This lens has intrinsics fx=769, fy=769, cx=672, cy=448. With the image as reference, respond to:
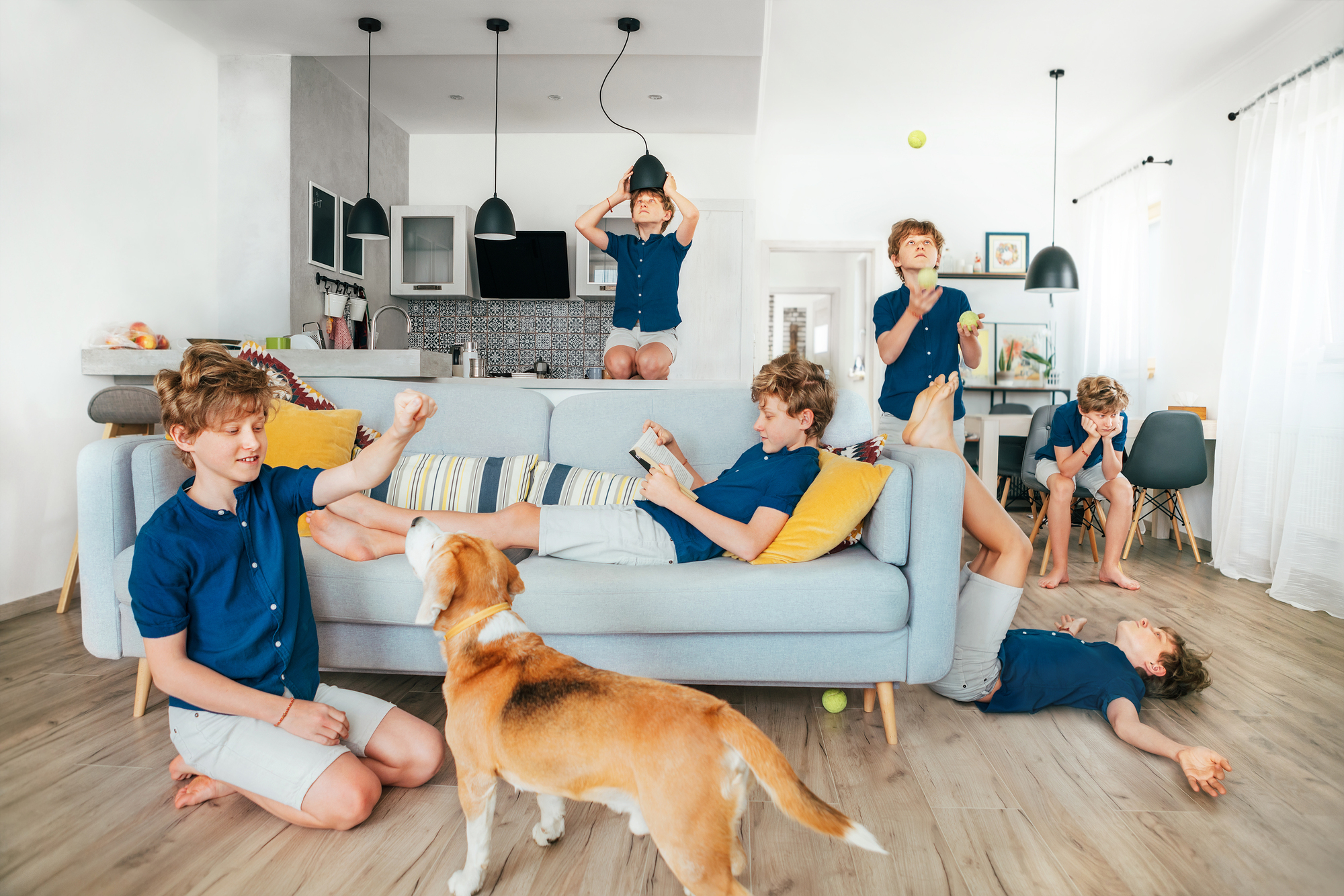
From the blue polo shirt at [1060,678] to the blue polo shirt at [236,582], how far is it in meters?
1.66

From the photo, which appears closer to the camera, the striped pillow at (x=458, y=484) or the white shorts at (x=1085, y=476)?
the striped pillow at (x=458, y=484)

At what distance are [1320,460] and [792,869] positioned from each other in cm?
336

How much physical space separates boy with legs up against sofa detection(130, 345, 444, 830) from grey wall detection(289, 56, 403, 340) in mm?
2964

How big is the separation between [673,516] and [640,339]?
156cm

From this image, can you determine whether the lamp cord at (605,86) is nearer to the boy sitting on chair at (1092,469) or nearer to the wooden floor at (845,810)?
the boy sitting on chair at (1092,469)

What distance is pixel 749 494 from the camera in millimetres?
1924

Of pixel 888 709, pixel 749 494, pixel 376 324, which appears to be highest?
pixel 376 324

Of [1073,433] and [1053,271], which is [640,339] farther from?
[1053,271]

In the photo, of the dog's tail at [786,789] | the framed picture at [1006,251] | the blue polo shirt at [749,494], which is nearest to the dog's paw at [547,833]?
the dog's tail at [786,789]

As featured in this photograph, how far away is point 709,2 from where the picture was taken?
11.6 feet

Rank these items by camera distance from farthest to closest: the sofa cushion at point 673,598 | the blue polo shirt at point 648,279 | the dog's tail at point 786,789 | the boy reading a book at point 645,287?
the blue polo shirt at point 648,279 → the boy reading a book at point 645,287 → the sofa cushion at point 673,598 → the dog's tail at point 786,789

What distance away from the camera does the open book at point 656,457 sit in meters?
2.08

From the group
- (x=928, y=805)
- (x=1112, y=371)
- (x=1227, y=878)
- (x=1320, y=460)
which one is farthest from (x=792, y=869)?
(x=1112, y=371)

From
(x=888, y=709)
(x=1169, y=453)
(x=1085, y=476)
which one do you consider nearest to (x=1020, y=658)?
(x=888, y=709)
